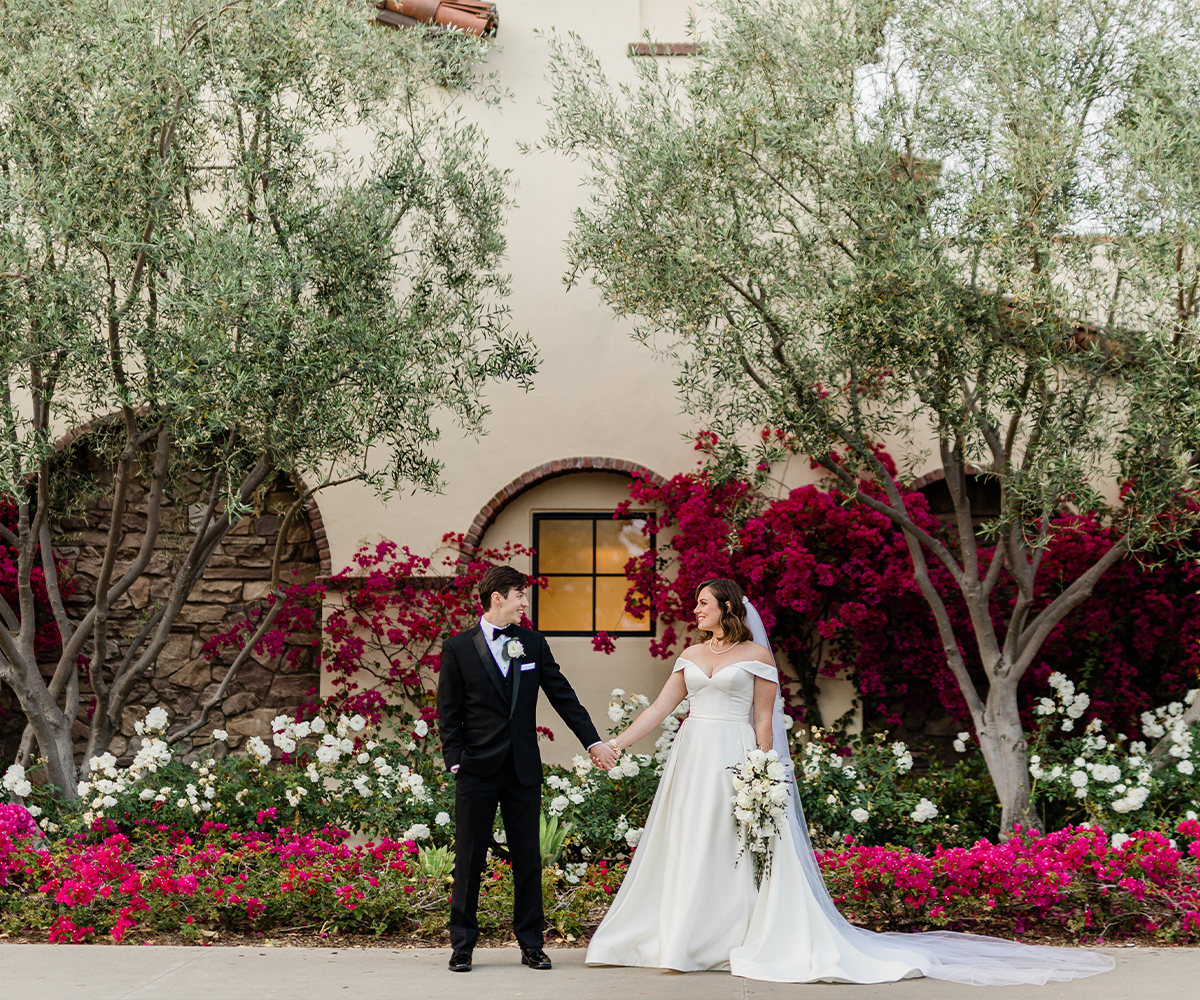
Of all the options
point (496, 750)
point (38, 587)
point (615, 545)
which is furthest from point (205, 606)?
point (496, 750)

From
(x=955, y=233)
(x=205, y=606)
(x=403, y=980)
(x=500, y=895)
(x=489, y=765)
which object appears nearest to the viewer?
(x=403, y=980)

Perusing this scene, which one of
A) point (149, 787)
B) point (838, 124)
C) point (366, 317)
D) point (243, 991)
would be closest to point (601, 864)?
point (243, 991)

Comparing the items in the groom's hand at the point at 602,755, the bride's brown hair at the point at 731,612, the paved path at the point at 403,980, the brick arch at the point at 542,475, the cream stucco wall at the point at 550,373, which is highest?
the cream stucco wall at the point at 550,373

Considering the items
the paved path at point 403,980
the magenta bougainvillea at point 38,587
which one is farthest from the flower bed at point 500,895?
the magenta bougainvillea at point 38,587

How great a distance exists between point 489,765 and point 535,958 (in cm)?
85

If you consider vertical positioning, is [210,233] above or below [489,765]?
above

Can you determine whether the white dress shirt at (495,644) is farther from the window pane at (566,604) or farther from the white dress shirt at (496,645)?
the window pane at (566,604)

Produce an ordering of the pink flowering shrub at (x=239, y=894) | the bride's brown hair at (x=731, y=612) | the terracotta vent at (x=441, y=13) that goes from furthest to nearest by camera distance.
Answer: the terracotta vent at (x=441, y=13)
the pink flowering shrub at (x=239, y=894)
the bride's brown hair at (x=731, y=612)

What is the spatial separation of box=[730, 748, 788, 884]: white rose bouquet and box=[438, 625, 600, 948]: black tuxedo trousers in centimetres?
71

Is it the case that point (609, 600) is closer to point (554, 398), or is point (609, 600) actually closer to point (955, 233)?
point (554, 398)

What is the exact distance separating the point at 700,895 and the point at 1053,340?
3.53 metres

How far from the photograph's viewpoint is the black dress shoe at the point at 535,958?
4613 mm

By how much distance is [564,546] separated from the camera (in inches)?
361

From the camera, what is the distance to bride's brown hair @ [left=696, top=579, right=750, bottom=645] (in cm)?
500
